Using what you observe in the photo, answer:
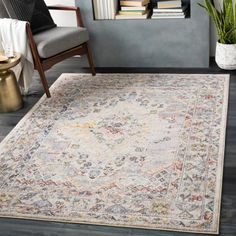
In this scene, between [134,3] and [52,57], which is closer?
[52,57]

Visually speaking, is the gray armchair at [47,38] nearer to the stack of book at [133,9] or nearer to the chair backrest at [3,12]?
the chair backrest at [3,12]

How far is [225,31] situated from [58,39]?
1.35 metres

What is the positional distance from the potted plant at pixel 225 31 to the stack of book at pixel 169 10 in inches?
8.2

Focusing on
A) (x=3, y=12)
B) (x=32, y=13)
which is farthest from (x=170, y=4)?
(x=3, y=12)

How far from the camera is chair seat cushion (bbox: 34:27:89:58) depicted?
3377 mm

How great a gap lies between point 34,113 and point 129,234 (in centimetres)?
152

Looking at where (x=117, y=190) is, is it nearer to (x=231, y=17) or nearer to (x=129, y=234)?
(x=129, y=234)

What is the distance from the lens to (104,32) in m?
3.95

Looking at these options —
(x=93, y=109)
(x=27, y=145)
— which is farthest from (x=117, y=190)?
(x=93, y=109)

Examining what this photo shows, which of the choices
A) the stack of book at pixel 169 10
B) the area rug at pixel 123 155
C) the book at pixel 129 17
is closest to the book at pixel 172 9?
the stack of book at pixel 169 10

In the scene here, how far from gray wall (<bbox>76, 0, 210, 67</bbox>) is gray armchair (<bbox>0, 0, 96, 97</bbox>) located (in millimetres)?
205

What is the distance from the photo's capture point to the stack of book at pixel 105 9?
386cm

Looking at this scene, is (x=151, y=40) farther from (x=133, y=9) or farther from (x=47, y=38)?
(x=47, y=38)

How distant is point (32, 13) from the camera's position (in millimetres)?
3666
